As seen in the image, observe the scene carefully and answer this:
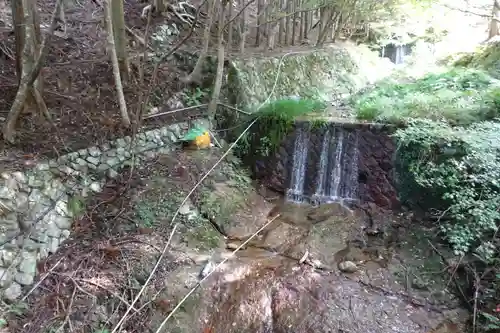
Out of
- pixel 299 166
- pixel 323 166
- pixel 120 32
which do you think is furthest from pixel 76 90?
pixel 323 166

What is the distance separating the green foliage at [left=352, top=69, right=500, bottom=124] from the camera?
20.1 feet

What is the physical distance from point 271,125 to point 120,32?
3.09 meters

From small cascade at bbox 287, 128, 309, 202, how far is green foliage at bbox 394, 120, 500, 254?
169 centimetres

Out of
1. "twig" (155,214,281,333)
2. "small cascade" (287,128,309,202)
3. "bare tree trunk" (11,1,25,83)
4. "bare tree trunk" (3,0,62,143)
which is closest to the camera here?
"twig" (155,214,281,333)

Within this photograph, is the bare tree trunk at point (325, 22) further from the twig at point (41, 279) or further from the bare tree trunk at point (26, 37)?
the twig at point (41, 279)

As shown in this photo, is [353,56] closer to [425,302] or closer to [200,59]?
[200,59]

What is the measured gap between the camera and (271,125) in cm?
732

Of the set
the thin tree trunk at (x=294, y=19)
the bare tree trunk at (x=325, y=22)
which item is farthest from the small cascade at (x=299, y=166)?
the bare tree trunk at (x=325, y=22)

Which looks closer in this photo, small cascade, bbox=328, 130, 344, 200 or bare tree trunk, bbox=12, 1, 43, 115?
bare tree trunk, bbox=12, 1, 43, 115

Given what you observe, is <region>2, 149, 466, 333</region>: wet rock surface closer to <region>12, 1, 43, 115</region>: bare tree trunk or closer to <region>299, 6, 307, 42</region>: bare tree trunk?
<region>12, 1, 43, 115</region>: bare tree trunk

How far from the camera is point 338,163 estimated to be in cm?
691

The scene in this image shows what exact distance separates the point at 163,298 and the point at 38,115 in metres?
3.06

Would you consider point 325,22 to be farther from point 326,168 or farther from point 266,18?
point 326,168

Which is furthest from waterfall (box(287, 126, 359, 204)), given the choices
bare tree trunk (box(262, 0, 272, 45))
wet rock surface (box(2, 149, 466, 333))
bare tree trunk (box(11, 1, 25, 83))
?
bare tree trunk (box(11, 1, 25, 83))
